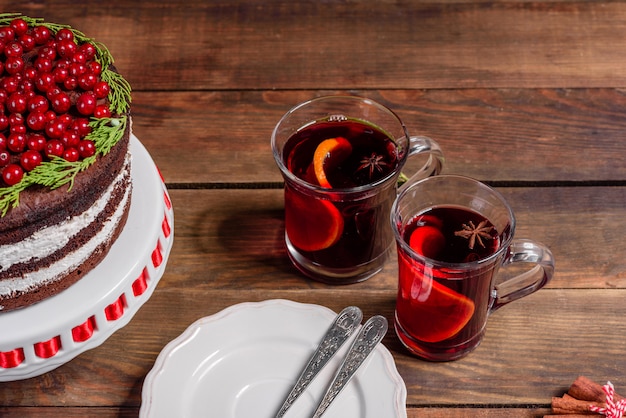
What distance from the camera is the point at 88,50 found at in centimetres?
129

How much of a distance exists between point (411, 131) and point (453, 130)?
0.26ft

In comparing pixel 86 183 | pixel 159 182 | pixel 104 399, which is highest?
pixel 86 183

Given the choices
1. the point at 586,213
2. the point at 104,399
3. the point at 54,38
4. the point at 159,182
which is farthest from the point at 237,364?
the point at 586,213

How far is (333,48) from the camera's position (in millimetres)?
1828

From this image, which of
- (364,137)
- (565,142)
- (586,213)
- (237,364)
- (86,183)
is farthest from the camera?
A: (565,142)

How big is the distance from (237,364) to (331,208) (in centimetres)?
27

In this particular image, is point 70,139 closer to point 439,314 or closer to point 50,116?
point 50,116

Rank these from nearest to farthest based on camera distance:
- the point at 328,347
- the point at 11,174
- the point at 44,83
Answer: the point at 11,174 → the point at 44,83 → the point at 328,347

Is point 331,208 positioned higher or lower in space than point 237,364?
higher

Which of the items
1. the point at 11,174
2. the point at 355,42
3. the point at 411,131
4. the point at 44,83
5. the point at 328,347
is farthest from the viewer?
the point at 355,42

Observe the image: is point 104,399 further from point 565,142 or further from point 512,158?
point 565,142

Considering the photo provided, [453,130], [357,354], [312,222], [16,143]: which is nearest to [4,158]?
[16,143]

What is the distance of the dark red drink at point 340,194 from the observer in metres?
1.33

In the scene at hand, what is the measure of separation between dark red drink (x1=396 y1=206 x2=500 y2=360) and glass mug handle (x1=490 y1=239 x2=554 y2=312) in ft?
0.07
